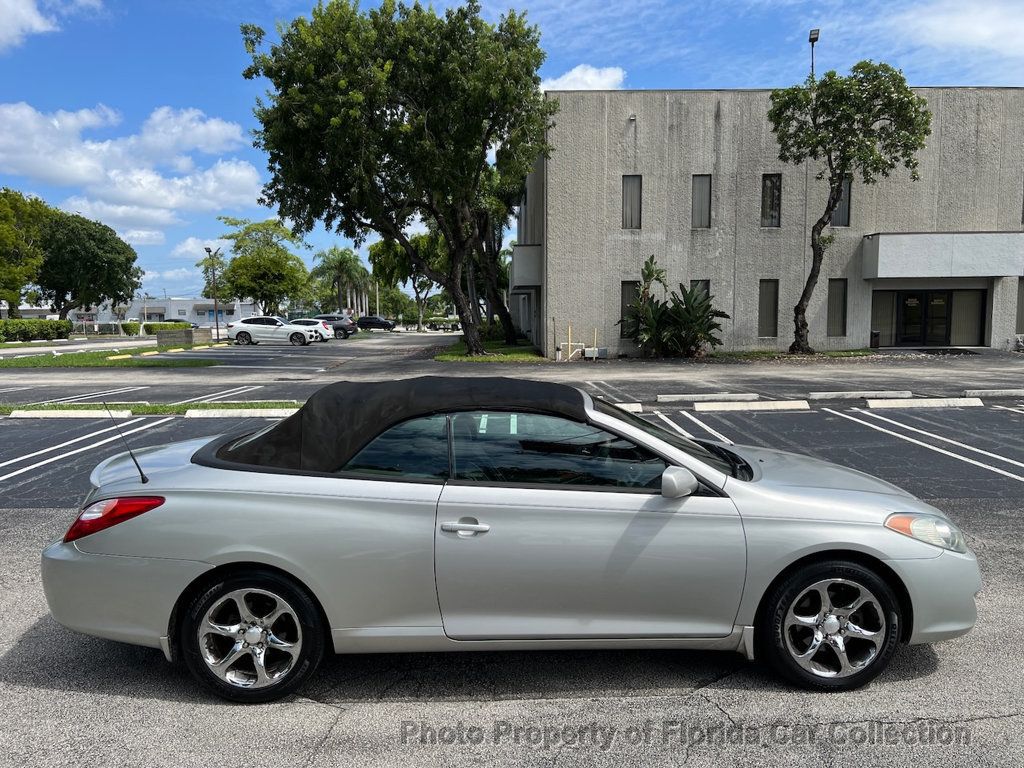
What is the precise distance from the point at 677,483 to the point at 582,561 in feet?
1.86

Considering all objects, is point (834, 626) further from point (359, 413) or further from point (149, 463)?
point (149, 463)

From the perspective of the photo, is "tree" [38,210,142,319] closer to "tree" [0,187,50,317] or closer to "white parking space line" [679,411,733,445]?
"tree" [0,187,50,317]

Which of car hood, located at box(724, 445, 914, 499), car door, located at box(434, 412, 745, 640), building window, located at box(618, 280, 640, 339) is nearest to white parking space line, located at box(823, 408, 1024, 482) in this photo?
car hood, located at box(724, 445, 914, 499)

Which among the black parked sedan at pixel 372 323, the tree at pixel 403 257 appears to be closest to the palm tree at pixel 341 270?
the black parked sedan at pixel 372 323

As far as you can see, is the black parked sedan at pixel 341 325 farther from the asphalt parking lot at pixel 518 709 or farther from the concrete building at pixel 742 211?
the asphalt parking lot at pixel 518 709

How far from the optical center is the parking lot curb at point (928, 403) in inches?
495

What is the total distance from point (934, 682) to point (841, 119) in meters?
23.3

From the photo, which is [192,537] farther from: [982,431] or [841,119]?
[841,119]

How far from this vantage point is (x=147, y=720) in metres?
3.30

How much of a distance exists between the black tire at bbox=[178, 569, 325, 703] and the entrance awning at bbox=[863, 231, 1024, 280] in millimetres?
26679

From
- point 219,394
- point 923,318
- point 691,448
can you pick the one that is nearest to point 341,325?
point 219,394

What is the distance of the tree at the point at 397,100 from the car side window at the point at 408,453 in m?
19.3

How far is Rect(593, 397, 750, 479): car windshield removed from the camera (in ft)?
12.3

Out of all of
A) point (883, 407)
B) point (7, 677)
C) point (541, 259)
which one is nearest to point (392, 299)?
point (541, 259)
